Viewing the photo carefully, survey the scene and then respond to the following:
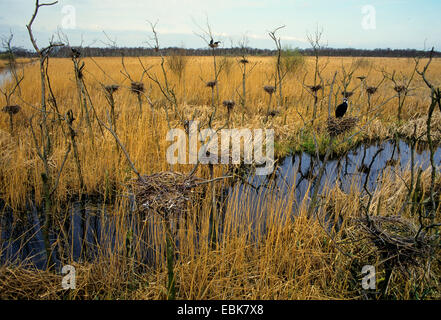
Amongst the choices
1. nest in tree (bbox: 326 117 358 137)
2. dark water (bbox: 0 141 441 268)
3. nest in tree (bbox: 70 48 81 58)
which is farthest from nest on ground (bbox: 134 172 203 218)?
nest in tree (bbox: 70 48 81 58)

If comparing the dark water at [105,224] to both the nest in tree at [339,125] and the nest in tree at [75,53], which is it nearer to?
the nest in tree at [339,125]

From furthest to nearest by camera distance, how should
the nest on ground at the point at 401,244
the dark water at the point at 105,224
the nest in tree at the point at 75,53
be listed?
the nest in tree at the point at 75,53 → the dark water at the point at 105,224 → the nest on ground at the point at 401,244

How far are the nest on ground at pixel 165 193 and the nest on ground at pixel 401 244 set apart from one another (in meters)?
0.97

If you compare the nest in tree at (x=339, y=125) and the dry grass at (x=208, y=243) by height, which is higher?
the nest in tree at (x=339, y=125)

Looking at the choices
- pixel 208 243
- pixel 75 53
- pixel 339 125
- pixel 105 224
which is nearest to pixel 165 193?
pixel 208 243

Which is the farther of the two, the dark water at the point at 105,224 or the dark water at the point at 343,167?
the dark water at the point at 343,167

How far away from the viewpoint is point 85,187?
3236 millimetres

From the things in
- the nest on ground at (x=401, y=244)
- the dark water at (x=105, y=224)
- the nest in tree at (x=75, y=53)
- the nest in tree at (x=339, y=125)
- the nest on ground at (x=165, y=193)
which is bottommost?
the dark water at (x=105, y=224)

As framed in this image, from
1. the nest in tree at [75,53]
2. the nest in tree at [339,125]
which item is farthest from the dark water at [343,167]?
the nest in tree at [75,53]

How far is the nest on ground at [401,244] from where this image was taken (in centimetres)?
125

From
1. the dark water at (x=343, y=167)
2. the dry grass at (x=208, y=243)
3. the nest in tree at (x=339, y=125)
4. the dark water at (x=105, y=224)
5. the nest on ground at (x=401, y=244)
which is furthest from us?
the dark water at (x=343, y=167)

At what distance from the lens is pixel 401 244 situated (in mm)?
1266

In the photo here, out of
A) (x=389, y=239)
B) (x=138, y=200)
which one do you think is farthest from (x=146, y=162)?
(x=389, y=239)
